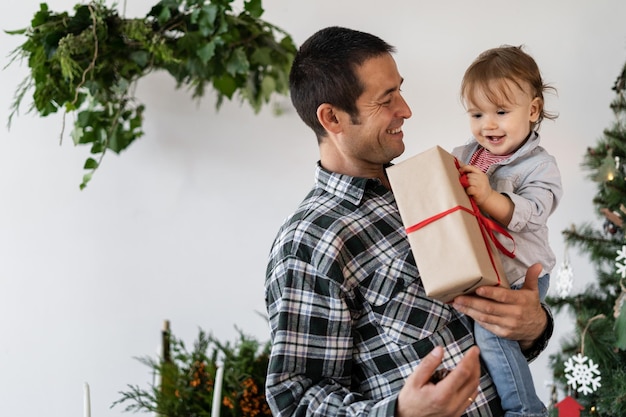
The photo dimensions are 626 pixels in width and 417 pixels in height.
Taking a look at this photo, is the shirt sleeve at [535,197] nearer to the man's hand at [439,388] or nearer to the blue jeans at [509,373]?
the blue jeans at [509,373]

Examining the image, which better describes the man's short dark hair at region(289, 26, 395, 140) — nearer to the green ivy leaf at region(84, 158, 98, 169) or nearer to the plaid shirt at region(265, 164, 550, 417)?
the plaid shirt at region(265, 164, 550, 417)

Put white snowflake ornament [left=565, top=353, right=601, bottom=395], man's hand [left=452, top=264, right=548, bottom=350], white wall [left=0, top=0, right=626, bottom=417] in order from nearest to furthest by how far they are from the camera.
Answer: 1. man's hand [left=452, top=264, right=548, bottom=350]
2. white snowflake ornament [left=565, top=353, right=601, bottom=395]
3. white wall [left=0, top=0, right=626, bottom=417]

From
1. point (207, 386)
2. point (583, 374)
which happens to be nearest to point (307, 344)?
point (207, 386)

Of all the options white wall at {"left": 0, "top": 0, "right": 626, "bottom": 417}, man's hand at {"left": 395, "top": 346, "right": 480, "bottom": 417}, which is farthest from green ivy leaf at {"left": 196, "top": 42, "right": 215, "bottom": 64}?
man's hand at {"left": 395, "top": 346, "right": 480, "bottom": 417}

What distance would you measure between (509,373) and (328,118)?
530 millimetres

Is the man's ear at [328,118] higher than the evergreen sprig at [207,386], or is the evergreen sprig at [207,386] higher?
the man's ear at [328,118]

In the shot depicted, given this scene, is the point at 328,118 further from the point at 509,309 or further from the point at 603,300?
the point at 603,300

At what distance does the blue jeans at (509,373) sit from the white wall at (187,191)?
53.6 inches

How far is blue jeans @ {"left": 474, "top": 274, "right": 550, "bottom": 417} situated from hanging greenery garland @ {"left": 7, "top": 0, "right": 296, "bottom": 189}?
121cm

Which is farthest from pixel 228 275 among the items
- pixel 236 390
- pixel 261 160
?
pixel 236 390

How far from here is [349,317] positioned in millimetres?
1321

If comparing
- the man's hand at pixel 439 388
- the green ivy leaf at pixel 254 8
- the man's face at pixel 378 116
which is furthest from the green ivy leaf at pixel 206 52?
the man's hand at pixel 439 388

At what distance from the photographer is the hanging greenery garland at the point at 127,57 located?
2.17m

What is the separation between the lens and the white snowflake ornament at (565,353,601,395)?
2.09 metres
